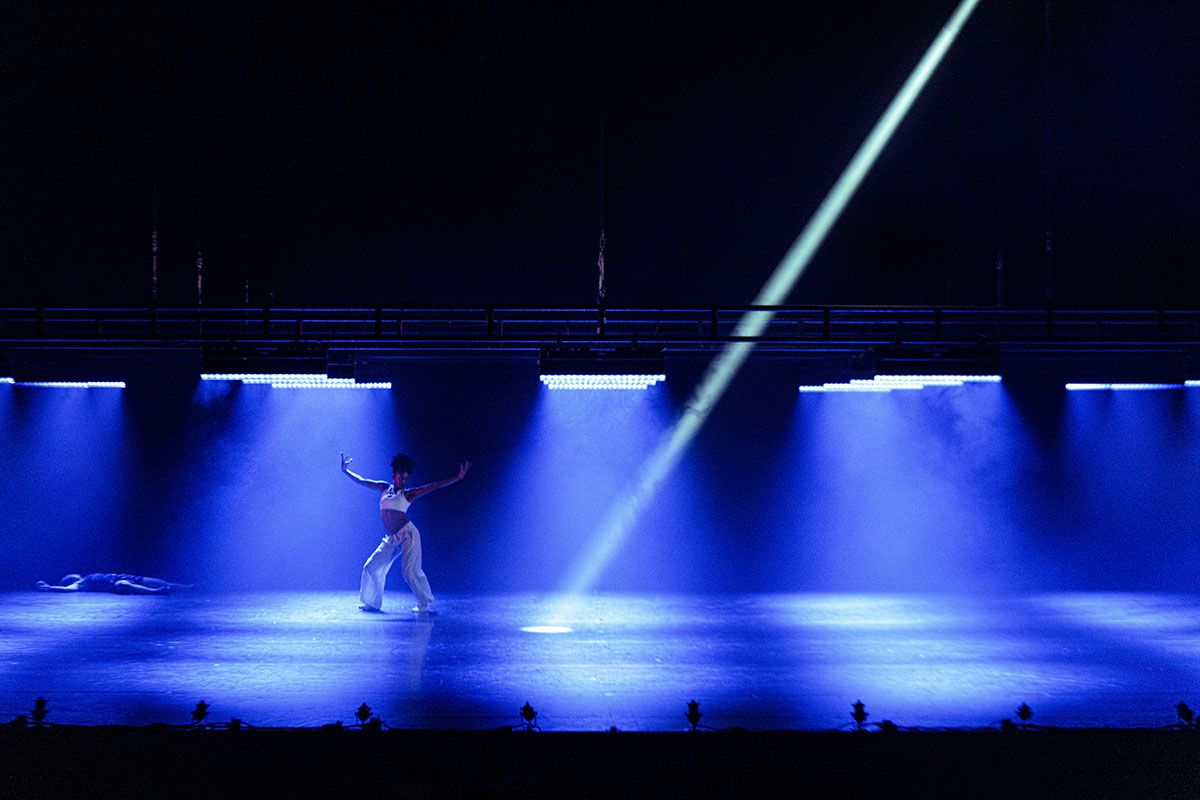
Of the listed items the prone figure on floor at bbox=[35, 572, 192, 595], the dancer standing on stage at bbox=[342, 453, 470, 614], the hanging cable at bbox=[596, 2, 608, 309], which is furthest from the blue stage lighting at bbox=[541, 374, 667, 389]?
the prone figure on floor at bbox=[35, 572, 192, 595]

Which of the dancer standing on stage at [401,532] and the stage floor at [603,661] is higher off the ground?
the dancer standing on stage at [401,532]

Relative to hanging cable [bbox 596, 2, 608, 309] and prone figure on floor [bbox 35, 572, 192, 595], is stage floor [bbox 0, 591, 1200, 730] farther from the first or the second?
hanging cable [bbox 596, 2, 608, 309]

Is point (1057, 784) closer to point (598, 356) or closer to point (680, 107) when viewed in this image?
point (598, 356)

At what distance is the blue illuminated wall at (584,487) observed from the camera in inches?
529

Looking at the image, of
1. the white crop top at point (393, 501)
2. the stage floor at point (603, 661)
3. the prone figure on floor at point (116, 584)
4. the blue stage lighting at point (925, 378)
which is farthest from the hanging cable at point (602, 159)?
the prone figure on floor at point (116, 584)

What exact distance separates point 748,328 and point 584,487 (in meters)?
3.59

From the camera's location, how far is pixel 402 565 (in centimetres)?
Answer: 1048

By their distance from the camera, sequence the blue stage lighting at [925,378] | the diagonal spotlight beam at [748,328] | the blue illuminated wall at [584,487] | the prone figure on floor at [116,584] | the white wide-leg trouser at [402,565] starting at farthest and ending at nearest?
the blue illuminated wall at [584,487]
the prone figure on floor at [116,584]
the white wide-leg trouser at [402,565]
the diagonal spotlight beam at [748,328]
the blue stage lighting at [925,378]

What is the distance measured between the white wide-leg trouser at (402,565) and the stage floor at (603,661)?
12.9 inches

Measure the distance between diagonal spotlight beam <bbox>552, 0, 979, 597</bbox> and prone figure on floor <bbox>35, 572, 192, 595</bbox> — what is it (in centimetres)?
500

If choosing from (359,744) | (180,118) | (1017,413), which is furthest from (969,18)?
(359,744)

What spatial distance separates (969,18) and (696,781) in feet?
26.7

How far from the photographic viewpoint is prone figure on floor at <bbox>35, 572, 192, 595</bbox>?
41.1ft

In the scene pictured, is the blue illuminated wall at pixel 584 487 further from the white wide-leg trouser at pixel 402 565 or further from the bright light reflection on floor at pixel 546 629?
the bright light reflection on floor at pixel 546 629
